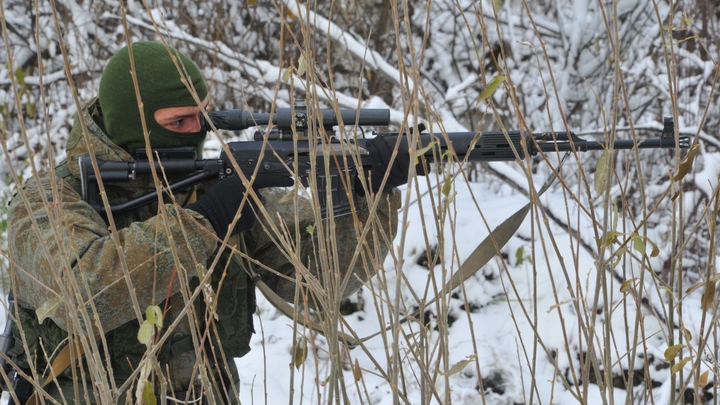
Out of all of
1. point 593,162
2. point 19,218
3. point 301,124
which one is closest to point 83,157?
point 19,218

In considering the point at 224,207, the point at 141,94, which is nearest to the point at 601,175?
the point at 224,207

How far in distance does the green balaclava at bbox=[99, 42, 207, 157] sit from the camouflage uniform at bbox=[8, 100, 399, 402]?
0.06 meters

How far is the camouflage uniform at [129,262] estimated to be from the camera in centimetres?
175

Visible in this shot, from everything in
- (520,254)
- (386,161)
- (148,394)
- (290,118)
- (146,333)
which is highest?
(290,118)

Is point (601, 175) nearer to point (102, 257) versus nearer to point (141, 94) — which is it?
point (102, 257)

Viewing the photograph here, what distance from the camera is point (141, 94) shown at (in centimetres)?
201

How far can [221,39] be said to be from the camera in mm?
5668

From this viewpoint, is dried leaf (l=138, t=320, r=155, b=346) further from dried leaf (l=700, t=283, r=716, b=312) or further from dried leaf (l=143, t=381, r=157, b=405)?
dried leaf (l=700, t=283, r=716, b=312)

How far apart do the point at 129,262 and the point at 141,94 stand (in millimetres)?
517

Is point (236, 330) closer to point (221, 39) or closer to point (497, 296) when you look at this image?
point (497, 296)

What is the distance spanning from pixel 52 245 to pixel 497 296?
113 inches

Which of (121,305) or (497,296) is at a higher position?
(121,305)

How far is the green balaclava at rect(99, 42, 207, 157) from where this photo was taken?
204 cm

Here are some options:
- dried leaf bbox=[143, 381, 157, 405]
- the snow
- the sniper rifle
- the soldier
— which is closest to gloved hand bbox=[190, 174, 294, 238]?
the soldier
